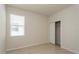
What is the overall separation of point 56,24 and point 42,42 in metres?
1.55

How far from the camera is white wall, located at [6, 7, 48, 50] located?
4506 mm

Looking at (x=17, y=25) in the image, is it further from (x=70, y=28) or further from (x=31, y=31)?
(x=70, y=28)

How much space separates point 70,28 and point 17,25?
268cm

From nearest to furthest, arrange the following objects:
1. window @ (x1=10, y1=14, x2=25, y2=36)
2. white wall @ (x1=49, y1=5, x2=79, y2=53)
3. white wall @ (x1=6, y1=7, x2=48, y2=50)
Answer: white wall @ (x1=49, y1=5, x2=79, y2=53) < white wall @ (x1=6, y1=7, x2=48, y2=50) < window @ (x1=10, y1=14, x2=25, y2=36)

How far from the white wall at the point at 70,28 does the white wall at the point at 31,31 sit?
1668 millimetres

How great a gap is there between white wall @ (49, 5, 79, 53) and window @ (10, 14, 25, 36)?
2168mm

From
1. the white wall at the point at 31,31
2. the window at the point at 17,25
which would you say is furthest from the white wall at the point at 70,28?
the window at the point at 17,25

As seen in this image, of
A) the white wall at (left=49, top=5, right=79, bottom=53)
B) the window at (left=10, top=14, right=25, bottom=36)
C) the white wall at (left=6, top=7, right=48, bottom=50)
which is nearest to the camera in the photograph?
the white wall at (left=49, top=5, right=79, bottom=53)

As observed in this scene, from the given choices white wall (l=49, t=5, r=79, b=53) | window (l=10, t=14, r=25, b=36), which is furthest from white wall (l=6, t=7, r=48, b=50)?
white wall (l=49, t=5, r=79, b=53)

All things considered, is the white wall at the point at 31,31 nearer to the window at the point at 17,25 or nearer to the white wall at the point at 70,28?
the window at the point at 17,25

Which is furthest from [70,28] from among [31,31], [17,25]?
[17,25]

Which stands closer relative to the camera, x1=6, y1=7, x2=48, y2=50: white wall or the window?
x1=6, y1=7, x2=48, y2=50: white wall

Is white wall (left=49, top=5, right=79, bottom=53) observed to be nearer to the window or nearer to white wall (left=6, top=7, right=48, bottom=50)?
white wall (left=6, top=7, right=48, bottom=50)
